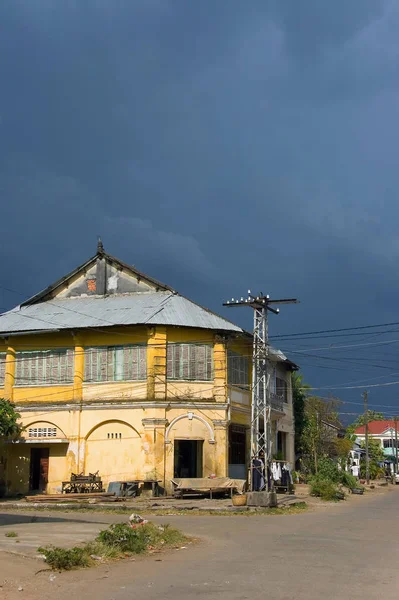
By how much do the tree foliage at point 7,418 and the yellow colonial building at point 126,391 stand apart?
1441 millimetres

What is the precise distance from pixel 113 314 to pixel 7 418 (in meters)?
6.97

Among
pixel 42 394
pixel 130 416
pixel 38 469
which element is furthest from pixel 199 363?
pixel 38 469

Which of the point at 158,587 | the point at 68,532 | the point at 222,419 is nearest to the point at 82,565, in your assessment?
the point at 158,587

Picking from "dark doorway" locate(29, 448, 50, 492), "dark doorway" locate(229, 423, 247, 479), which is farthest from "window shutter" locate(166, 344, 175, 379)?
"dark doorway" locate(29, 448, 50, 492)

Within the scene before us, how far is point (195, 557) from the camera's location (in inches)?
510

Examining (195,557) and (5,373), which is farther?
(5,373)

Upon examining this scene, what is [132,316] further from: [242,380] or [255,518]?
[255,518]

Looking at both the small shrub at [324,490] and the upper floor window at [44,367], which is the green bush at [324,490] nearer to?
the small shrub at [324,490]

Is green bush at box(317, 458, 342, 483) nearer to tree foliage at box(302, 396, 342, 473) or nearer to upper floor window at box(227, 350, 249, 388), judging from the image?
tree foliage at box(302, 396, 342, 473)

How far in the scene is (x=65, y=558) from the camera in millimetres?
11062

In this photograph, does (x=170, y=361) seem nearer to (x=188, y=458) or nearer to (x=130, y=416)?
(x=130, y=416)

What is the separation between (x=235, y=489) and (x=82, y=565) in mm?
18464

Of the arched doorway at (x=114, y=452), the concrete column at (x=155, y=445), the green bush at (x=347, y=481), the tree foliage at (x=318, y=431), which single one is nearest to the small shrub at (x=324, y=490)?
the green bush at (x=347, y=481)

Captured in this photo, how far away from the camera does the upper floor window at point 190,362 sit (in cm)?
3184
